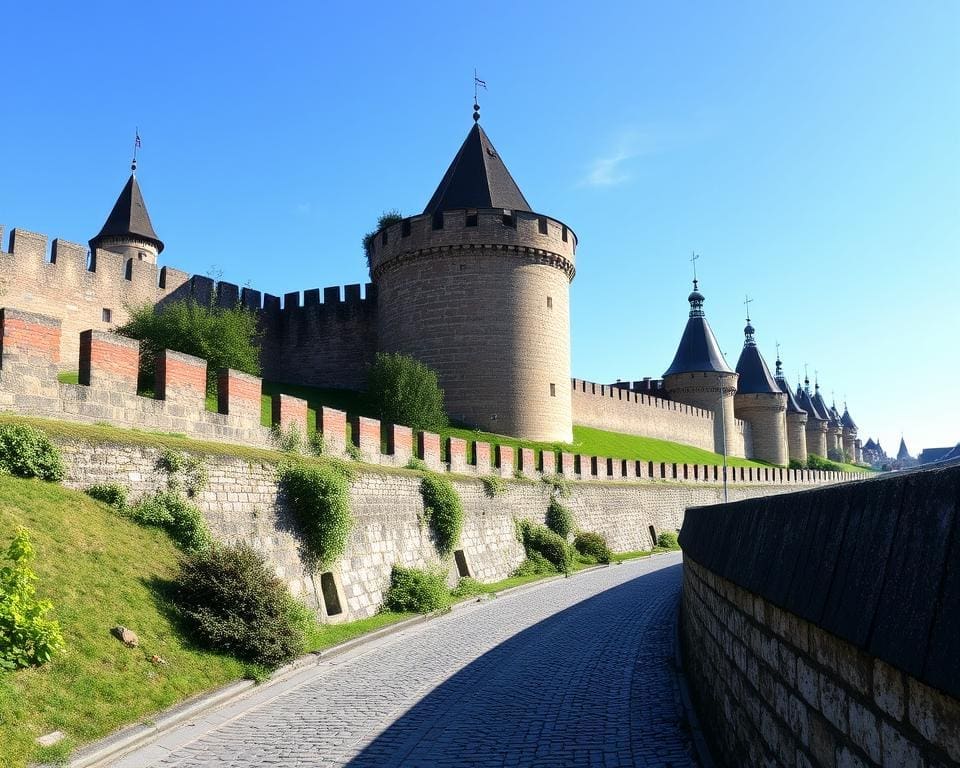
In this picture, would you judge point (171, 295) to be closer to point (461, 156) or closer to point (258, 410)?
point (461, 156)

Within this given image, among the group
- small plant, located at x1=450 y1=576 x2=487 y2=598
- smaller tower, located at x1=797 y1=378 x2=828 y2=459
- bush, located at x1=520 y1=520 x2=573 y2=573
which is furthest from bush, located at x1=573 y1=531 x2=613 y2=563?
smaller tower, located at x1=797 y1=378 x2=828 y2=459

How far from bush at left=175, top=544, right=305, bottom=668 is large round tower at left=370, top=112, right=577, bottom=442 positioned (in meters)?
22.9

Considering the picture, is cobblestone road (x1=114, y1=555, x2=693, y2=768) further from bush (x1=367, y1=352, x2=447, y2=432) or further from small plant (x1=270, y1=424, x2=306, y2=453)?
bush (x1=367, y1=352, x2=447, y2=432)

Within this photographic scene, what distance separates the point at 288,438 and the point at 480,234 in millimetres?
20238

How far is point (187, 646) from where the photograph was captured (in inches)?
323

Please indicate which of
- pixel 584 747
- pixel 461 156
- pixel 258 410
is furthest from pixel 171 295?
pixel 584 747

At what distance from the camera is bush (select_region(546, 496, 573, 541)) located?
74.6ft

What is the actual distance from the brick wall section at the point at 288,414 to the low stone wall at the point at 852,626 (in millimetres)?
9751

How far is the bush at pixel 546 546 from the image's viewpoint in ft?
69.9

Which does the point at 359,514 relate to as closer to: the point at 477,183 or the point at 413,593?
the point at 413,593

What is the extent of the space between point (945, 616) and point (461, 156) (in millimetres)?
36045

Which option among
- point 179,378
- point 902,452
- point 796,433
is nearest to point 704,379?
point 796,433

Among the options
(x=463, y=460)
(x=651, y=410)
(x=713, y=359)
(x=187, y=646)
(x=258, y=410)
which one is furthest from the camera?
(x=713, y=359)

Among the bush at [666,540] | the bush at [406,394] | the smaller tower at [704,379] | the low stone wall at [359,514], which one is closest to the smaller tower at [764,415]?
the smaller tower at [704,379]
